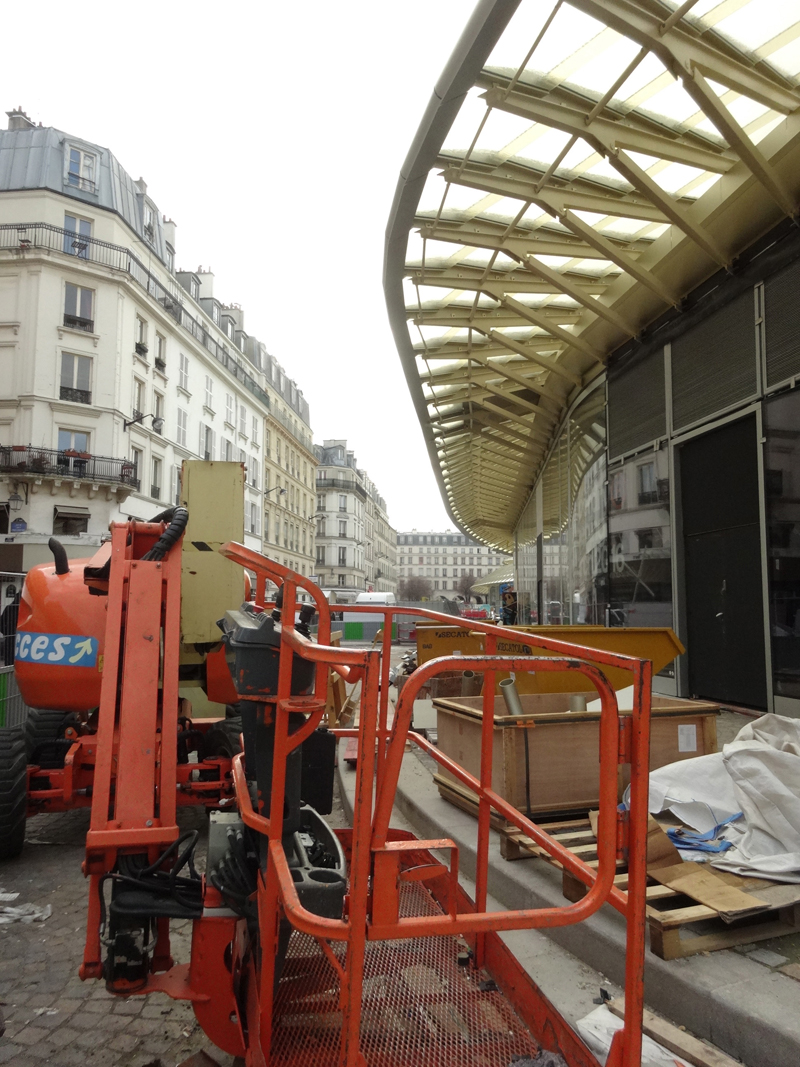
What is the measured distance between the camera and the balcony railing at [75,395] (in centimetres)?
3002

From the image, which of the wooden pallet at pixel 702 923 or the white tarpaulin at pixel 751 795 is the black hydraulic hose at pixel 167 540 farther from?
the white tarpaulin at pixel 751 795

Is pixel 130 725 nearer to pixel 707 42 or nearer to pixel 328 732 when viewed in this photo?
pixel 328 732

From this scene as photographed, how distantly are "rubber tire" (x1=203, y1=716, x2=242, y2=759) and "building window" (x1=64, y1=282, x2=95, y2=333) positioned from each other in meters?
30.1

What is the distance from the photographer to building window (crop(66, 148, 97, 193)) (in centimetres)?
3228

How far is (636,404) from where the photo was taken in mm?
10047

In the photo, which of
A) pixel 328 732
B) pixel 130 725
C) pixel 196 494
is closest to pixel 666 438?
pixel 196 494

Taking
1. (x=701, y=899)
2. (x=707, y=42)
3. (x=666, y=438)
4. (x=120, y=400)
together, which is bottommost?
(x=701, y=899)

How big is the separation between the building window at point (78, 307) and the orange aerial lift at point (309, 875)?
31395mm

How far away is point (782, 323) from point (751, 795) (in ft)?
16.8

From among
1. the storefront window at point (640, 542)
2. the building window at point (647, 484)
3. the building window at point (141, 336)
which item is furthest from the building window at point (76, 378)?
the building window at point (647, 484)

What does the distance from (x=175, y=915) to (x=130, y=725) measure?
77 centimetres

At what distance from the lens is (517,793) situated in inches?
164

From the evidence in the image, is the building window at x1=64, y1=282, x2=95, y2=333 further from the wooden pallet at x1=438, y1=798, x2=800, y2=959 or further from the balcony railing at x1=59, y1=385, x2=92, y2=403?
the wooden pallet at x1=438, y1=798, x2=800, y2=959

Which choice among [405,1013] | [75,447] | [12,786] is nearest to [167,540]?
[405,1013]
